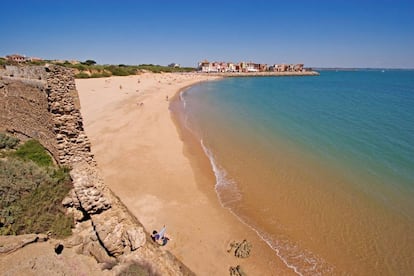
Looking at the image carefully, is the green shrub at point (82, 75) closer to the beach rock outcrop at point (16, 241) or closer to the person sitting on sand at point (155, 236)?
the person sitting on sand at point (155, 236)

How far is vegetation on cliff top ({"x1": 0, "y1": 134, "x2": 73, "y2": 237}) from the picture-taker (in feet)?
16.9

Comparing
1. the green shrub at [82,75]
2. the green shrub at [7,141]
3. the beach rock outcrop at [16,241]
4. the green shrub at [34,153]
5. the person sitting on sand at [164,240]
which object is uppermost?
the green shrub at [82,75]

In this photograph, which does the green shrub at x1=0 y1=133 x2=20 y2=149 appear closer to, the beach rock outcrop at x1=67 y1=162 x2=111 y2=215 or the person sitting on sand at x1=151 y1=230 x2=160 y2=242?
the beach rock outcrop at x1=67 y1=162 x2=111 y2=215

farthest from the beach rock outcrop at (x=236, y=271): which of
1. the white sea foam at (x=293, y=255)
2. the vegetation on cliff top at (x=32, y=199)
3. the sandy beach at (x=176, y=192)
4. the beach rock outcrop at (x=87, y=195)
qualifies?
the vegetation on cliff top at (x=32, y=199)

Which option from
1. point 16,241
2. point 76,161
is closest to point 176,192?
point 76,161

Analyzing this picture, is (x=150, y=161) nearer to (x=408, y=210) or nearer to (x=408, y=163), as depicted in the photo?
(x=408, y=210)

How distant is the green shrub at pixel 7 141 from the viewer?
845 centimetres

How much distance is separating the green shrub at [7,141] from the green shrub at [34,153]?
431 millimetres

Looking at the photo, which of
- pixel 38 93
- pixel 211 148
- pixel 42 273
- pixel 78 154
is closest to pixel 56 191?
pixel 78 154

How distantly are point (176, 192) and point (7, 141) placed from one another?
6691 mm

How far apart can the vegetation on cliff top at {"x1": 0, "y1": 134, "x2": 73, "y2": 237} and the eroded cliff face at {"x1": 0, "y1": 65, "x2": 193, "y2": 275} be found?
285mm

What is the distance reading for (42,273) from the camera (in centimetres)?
410

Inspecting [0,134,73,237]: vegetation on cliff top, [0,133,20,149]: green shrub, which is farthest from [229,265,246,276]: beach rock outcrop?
[0,133,20,149]: green shrub

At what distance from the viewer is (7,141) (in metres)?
8.60
